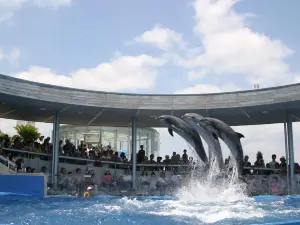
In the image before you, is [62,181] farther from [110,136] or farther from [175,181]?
[110,136]

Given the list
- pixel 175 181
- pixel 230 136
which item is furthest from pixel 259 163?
pixel 230 136

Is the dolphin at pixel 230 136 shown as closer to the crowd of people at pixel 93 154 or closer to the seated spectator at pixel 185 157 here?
the crowd of people at pixel 93 154

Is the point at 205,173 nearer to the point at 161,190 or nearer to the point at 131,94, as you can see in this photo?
the point at 161,190

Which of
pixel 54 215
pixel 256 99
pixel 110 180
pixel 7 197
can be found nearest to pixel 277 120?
pixel 256 99

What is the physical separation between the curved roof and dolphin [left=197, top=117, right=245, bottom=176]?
20.2 feet

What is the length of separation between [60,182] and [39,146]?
433cm

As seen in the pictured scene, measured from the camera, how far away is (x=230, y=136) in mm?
13172

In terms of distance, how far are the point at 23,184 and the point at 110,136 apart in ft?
42.5

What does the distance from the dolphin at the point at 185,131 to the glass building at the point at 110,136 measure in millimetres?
12328

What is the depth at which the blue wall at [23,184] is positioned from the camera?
1476 centimetres

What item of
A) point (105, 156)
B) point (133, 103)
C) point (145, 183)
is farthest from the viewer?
point (105, 156)

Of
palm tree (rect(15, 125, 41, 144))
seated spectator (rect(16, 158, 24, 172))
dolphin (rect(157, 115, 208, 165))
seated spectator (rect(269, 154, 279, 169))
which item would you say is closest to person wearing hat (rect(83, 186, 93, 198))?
seated spectator (rect(16, 158, 24, 172))

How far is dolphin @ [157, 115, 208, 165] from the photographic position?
13828 mm

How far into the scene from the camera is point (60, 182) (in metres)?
16.8
